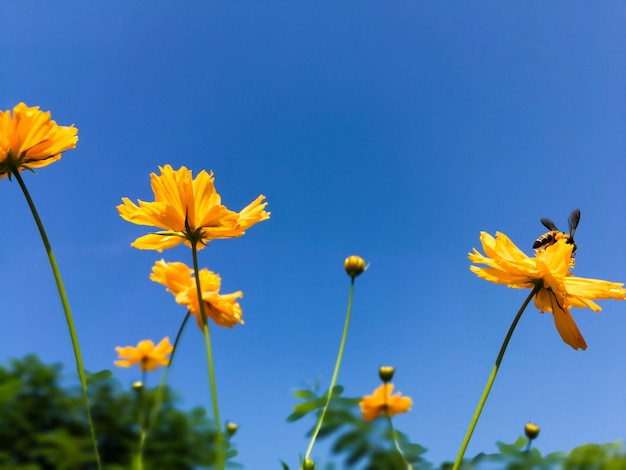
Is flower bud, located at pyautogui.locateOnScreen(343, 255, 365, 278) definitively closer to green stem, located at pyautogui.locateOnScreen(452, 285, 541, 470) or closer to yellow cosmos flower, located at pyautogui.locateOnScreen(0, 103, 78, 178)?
green stem, located at pyautogui.locateOnScreen(452, 285, 541, 470)

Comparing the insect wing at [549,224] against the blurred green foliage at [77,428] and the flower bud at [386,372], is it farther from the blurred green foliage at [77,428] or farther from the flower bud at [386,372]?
the blurred green foliage at [77,428]

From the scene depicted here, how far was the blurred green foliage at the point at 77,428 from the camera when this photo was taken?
223cm

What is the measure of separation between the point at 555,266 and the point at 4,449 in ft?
8.65

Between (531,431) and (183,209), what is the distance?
1155mm

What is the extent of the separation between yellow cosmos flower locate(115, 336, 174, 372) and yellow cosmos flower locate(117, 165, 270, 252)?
1.23 meters

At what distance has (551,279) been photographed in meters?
0.91

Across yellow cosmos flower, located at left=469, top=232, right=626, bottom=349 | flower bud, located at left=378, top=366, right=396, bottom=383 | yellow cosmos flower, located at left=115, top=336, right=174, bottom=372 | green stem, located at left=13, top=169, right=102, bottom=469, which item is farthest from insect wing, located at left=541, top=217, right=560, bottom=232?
yellow cosmos flower, located at left=115, top=336, right=174, bottom=372

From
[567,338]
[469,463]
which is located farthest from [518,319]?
[469,463]

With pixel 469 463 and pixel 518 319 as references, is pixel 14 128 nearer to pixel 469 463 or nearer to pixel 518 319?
pixel 518 319

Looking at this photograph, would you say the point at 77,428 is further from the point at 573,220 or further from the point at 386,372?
the point at 573,220

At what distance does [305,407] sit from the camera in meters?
1.33

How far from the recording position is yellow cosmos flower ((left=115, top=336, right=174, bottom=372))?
6.73ft

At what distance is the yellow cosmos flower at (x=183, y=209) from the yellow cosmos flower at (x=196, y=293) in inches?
9.4

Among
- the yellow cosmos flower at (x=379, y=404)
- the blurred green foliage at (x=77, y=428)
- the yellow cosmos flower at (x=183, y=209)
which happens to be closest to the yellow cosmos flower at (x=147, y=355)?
the blurred green foliage at (x=77, y=428)
